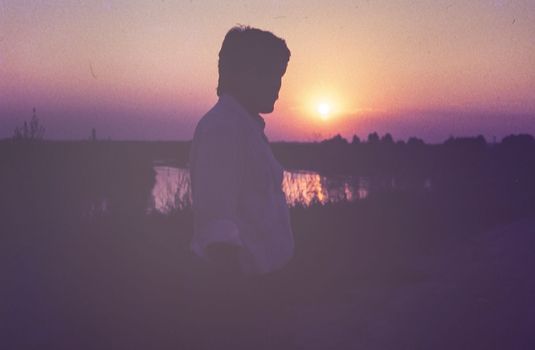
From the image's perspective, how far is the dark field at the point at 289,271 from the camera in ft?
18.1

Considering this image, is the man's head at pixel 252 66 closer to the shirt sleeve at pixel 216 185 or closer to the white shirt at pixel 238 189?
the white shirt at pixel 238 189

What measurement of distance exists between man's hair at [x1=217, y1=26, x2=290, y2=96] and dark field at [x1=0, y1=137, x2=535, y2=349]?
109 centimetres

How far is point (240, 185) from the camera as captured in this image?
7.20 feet

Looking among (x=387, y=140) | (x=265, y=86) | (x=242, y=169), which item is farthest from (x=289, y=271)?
(x=387, y=140)

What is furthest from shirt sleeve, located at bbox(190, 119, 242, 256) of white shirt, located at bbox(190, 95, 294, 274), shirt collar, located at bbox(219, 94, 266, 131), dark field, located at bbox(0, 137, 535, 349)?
dark field, located at bbox(0, 137, 535, 349)

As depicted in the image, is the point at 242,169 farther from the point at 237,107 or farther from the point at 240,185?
the point at 237,107

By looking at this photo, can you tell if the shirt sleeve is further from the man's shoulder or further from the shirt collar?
the shirt collar

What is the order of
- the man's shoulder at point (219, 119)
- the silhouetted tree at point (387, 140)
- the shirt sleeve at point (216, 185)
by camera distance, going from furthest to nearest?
the silhouetted tree at point (387, 140) < the man's shoulder at point (219, 119) < the shirt sleeve at point (216, 185)

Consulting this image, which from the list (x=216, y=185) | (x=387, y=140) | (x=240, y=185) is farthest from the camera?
(x=387, y=140)

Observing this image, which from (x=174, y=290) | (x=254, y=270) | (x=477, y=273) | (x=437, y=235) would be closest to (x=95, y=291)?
(x=174, y=290)

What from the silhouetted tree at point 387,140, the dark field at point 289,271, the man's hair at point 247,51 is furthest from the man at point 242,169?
the silhouetted tree at point 387,140

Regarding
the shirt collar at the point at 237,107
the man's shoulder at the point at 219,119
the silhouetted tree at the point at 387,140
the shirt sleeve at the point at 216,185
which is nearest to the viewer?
the shirt sleeve at the point at 216,185

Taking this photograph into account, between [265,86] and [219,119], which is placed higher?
[265,86]

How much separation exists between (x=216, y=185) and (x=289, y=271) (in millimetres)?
5739
